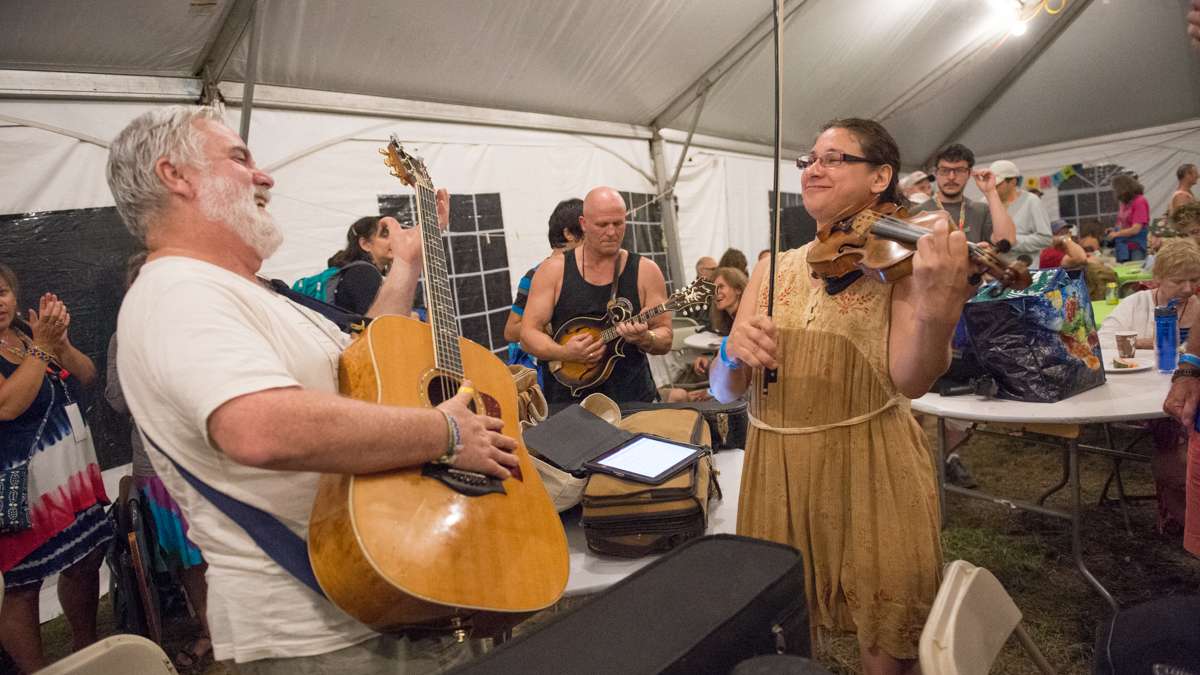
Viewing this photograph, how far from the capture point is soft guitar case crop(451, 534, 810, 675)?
1.01m

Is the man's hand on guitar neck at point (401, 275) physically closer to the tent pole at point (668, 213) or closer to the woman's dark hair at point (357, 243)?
the woman's dark hair at point (357, 243)

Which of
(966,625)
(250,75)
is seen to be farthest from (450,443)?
(250,75)

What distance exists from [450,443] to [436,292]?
55 centimetres

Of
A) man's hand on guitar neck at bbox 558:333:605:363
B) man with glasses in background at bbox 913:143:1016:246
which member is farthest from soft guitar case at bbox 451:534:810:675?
man with glasses in background at bbox 913:143:1016:246

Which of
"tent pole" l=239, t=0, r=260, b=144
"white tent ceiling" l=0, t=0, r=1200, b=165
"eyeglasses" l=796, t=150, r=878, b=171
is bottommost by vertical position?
"eyeglasses" l=796, t=150, r=878, b=171

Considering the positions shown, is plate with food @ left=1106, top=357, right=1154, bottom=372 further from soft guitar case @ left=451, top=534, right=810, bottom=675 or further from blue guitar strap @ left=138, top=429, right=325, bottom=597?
blue guitar strap @ left=138, top=429, right=325, bottom=597

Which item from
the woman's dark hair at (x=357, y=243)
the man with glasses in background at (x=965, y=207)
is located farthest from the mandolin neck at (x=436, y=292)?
the man with glasses in background at (x=965, y=207)

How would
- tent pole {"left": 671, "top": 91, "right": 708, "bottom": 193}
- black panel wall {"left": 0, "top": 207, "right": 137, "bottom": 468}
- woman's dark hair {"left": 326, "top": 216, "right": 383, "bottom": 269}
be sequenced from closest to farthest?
black panel wall {"left": 0, "top": 207, "right": 137, "bottom": 468}
woman's dark hair {"left": 326, "top": 216, "right": 383, "bottom": 269}
tent pole {"left": 671, "top": 91, "right": 708, "bottom": 193}

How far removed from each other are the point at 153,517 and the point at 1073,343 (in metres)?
4.29

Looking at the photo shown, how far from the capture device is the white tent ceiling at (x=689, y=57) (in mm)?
3281

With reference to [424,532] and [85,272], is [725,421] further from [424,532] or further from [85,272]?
[85,272]

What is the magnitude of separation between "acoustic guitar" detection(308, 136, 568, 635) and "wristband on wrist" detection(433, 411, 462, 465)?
0.03 m

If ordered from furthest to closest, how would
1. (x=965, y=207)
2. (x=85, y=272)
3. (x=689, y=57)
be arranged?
(x=689, y=57) → (x=965, y=207) → (x=85, y=272)

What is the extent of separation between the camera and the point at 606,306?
3246 millimetres
